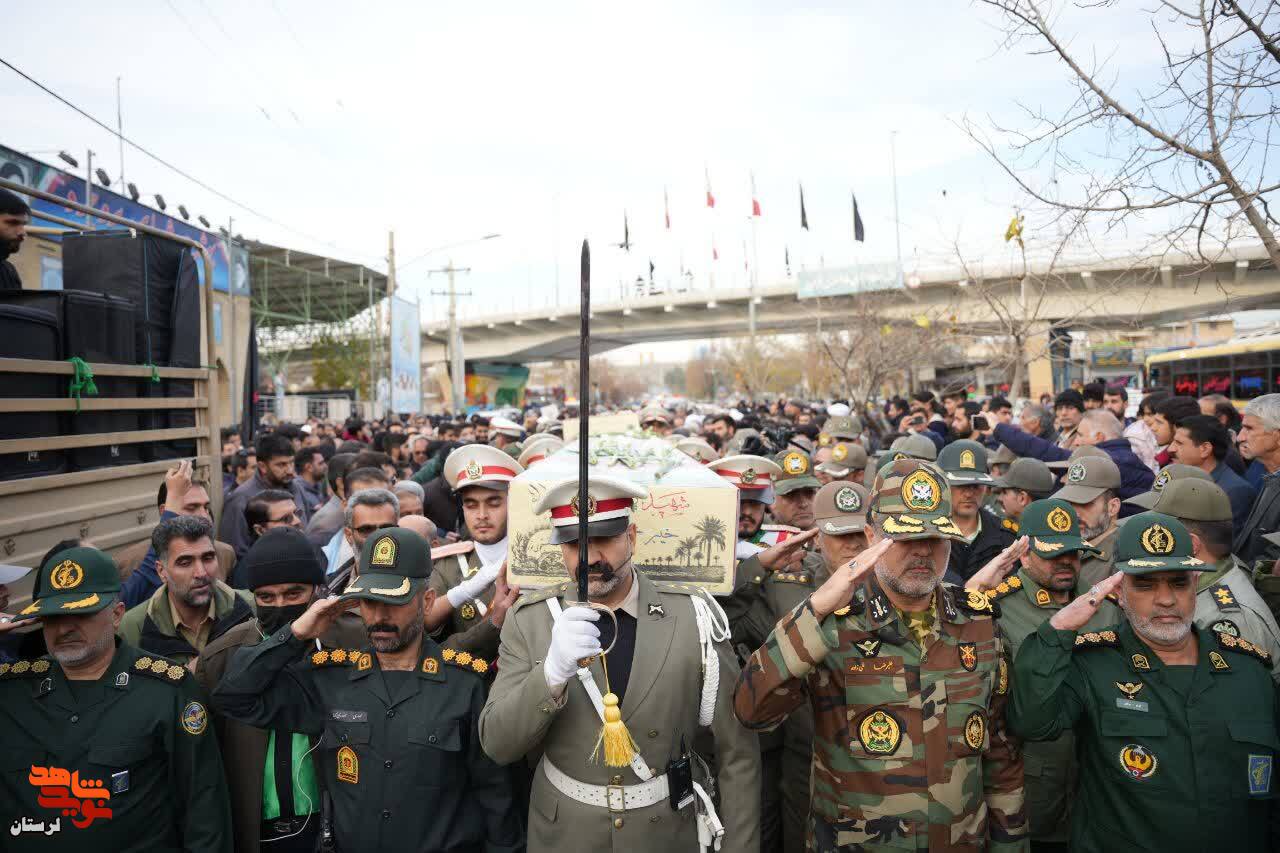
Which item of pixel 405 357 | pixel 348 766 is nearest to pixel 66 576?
pixel 348 766

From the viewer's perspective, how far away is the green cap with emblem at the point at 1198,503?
3.79 meters

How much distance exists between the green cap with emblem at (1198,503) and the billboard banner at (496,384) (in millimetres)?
54213

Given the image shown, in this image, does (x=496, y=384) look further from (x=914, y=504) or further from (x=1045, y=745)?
(x=914, y=504)

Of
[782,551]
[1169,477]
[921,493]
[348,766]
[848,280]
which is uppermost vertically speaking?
[848,280]

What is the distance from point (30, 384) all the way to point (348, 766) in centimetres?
301

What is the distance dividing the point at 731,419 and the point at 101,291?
9551mm

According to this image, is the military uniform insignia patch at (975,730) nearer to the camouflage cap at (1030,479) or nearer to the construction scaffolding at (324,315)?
the camouflage cap at (1030,479)

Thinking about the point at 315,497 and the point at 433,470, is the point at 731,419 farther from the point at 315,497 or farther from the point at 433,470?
the point at 315,497

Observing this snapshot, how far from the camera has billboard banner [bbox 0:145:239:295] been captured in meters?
14.3

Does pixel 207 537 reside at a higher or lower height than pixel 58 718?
higher

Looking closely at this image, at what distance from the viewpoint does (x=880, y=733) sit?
2.98 meters

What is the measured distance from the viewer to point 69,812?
3.03m

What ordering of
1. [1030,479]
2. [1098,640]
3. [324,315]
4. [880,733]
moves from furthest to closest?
[324,315], [1030,479], [1098,640], [880,733]

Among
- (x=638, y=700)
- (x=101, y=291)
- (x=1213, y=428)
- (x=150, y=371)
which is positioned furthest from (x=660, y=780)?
(x=101, y=291)
